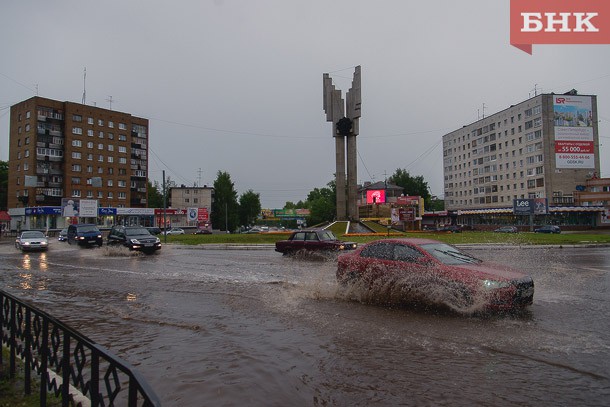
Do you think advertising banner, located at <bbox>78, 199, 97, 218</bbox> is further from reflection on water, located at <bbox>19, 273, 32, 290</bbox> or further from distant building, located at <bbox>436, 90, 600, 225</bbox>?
distant building, located at <bbox>436, 90, 600, 225</bbox>

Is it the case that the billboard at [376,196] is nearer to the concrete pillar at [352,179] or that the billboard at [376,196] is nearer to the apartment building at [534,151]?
the apartment building at [534,151]

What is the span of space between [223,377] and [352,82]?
40249mm

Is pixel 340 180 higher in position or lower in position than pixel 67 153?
lower

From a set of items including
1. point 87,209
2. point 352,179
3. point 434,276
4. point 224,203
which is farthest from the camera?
point 224,203

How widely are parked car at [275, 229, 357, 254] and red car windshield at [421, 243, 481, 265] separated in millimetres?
10899

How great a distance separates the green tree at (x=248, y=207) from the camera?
341 ft

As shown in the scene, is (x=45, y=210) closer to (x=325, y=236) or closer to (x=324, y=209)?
(x=325, y=236)

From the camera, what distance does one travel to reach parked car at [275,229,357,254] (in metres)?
20.0

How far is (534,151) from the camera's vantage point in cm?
8125

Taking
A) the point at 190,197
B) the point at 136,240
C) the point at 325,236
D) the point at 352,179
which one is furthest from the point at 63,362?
the point at 190,197

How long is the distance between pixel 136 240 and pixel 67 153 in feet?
192

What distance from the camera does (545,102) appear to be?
255 ft

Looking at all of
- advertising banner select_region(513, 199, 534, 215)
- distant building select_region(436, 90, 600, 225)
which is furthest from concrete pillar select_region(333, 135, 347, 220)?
distant building select_region(436, 90, 600, 225)

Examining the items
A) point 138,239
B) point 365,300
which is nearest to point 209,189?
point 138,239
